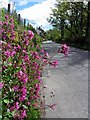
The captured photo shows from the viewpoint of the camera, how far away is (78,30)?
34.5 m

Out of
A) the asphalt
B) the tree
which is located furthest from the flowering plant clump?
the tree

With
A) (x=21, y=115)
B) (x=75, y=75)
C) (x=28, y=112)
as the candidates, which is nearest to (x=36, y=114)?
(x=28, y=112)

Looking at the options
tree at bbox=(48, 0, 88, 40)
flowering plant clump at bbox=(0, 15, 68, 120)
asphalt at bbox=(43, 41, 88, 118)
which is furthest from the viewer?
tree at bbox=(48, 0, 88, 40)

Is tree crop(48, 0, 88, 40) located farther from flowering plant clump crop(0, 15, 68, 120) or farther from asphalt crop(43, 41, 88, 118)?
flowering plant clump crop(0, 15, 68, 120)

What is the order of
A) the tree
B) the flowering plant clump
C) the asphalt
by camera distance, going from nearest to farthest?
Result: the flowering plant clump → the asphalt → the tree

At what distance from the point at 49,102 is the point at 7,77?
2.16 m

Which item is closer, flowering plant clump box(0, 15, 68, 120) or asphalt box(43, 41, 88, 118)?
flowering plant clump box(0, 15, 68, 120)

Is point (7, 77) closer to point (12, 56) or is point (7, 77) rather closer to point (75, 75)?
point (12, 56)

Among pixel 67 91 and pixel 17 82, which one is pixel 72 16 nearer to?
pixel 67 91

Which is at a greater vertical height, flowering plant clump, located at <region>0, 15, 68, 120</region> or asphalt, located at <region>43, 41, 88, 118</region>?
flowering plant clump, located at <region>0, 15, 68, 120</region>

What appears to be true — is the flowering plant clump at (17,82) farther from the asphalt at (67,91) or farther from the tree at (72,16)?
the tree at (72,16)

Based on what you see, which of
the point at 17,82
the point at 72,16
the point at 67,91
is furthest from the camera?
the point at 72,16

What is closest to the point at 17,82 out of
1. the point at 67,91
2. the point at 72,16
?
the point at 67,91

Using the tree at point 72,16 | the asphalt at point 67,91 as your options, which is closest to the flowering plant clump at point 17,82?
the asphalt at point 67,91
